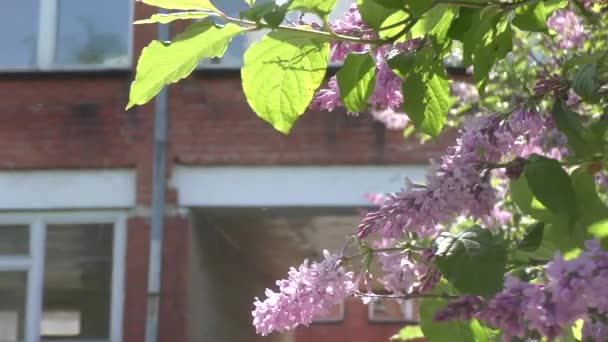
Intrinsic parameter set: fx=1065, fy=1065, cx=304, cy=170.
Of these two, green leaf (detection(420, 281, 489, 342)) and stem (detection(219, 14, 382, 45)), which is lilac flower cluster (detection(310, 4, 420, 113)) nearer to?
stem (detection(219, 14, 382, 45))

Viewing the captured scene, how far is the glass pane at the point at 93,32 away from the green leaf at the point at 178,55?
6562 millimetres

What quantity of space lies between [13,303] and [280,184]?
2.25 meters

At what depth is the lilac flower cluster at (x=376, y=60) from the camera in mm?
1537

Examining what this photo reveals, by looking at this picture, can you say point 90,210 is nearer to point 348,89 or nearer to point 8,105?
point 8,105

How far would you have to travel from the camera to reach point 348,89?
4.99 feet

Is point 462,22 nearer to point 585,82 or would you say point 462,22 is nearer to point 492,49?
point 492,49

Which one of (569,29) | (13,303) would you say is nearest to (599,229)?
(569,29)

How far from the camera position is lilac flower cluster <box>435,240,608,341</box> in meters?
1.00

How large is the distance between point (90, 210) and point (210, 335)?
5.79ft

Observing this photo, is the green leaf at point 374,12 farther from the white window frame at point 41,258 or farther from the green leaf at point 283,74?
the white window frame at point 41,258

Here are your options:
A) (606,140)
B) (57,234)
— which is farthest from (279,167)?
(606,140)

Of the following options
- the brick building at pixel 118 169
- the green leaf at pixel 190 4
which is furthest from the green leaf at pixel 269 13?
the brick building at pixel 118 169

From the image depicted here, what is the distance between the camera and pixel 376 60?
161cm

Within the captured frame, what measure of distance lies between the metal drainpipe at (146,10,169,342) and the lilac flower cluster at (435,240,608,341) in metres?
6.56
